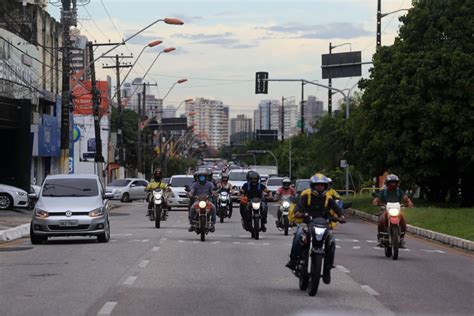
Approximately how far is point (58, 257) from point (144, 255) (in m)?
1.72

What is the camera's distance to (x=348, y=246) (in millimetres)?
23703

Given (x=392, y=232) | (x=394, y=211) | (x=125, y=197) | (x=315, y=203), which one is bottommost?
(x=125, y=197)

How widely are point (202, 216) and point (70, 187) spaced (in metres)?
3.43

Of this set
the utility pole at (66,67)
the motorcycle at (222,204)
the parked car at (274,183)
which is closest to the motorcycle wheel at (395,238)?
the motorcycle at (222,204)

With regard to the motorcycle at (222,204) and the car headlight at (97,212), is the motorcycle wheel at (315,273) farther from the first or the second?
the motorcycle at (222,204)

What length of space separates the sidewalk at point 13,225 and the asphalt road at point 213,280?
1.82 metres

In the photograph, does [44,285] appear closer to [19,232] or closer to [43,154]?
[19,232]

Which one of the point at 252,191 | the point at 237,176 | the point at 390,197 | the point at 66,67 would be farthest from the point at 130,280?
the point at 237,176

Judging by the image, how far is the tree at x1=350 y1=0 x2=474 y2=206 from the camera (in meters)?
40.1

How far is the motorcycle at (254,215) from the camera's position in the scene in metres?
23.6

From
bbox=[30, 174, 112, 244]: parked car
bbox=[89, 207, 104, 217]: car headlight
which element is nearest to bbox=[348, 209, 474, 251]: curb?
bbox=[30, 174, 112, 244]: parked car

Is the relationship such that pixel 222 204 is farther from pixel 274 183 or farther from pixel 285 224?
pixel 274 183

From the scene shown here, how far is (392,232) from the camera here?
19.1 meters

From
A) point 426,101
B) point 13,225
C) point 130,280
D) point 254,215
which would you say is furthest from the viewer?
point 426,101
